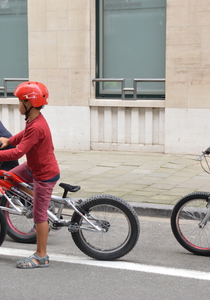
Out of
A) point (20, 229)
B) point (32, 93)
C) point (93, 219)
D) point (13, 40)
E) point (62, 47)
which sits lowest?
point (20, 229)

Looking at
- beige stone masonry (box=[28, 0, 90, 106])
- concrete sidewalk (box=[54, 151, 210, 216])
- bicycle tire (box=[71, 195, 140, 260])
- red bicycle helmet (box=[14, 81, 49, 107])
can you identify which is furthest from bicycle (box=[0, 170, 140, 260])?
beige stone masonry (box=[28, 0, 90, 106])

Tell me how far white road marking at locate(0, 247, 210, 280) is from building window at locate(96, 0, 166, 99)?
22.6 ft

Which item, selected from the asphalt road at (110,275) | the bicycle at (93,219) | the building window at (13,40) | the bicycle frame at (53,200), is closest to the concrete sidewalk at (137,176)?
the asphalt road at (110,275)

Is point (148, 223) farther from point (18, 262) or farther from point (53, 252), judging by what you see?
point (18, 262)

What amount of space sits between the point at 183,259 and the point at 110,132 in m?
6.78

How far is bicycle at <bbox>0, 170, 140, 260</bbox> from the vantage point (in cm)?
522

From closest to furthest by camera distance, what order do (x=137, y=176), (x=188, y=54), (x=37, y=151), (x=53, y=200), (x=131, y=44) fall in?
(x=37, y=151)
(x=53, y=200)
(x=137, y=176)
(x=188, y=54)
(x=131, y=44)

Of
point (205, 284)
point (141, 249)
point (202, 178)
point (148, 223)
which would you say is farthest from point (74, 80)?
point (205, 284)

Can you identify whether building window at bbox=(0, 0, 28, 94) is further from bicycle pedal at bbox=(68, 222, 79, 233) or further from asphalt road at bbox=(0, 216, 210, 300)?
bicycle pedal at bbox=(68, 222, 79, 233)

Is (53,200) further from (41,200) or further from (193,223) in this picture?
(193,223)

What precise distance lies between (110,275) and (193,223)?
1.11 meters

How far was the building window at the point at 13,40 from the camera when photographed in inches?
510

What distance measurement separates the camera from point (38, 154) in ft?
16.8

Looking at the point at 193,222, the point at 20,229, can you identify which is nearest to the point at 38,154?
the point at 20,229
